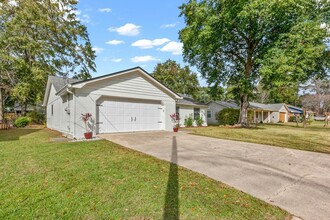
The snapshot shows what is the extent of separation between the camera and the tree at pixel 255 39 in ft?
46.1

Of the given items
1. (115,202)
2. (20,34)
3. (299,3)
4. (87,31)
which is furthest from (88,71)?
(115,202)

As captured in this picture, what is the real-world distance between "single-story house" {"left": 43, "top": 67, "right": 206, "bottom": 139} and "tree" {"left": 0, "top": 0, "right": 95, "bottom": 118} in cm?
890

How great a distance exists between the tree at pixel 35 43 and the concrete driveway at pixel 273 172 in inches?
745

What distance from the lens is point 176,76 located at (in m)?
33.8

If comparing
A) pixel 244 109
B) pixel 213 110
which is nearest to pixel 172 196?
pixel 244 109

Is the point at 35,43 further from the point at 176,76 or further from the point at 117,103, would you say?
the point at 176,76

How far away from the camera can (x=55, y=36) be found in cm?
2316

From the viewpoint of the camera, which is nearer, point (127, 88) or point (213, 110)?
point (127, 88)

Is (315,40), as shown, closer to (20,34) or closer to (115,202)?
(115,202)

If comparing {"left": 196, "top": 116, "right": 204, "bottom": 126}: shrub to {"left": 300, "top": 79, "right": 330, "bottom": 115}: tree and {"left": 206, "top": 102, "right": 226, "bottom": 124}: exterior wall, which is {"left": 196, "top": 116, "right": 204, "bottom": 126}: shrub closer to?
{"left": 206, "top": 102, "right": 226, "bottom": 124}: exterior wall

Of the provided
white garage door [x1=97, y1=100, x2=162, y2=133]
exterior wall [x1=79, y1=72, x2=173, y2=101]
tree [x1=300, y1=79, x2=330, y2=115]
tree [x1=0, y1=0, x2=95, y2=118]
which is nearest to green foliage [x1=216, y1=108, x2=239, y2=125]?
exterior wall [x1=79, y1=72, x2=173, y2=101]

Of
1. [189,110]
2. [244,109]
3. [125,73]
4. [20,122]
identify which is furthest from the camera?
[244,109]

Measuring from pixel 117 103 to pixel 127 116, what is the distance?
3.41 ft

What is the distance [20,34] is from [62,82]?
11001mm
